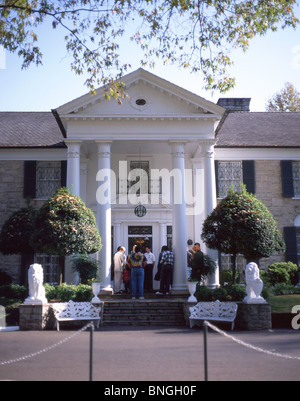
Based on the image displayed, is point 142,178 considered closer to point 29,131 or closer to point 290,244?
point 29,131

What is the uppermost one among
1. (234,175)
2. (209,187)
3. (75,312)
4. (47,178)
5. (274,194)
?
(234,175)

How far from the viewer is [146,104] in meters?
17.6

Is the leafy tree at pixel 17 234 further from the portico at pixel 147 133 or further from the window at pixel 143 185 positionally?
the window at pixel 143 185

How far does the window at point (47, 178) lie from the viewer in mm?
20188

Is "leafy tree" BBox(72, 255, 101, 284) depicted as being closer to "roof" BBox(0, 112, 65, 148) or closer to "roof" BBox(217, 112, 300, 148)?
"roof" BBox(0, 112, 65, 148)

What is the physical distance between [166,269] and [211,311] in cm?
361

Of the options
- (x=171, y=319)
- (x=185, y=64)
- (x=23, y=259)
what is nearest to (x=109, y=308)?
(x=171, y=319)

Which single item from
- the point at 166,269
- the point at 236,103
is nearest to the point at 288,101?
the point at 236,103

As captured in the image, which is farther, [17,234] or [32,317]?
[17,234]

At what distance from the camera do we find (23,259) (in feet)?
64.1

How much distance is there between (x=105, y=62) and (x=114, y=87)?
0.60m

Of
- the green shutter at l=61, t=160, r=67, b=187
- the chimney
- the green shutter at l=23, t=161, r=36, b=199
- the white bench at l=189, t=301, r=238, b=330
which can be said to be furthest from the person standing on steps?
the chimney

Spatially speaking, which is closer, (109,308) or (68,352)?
(68,352)
